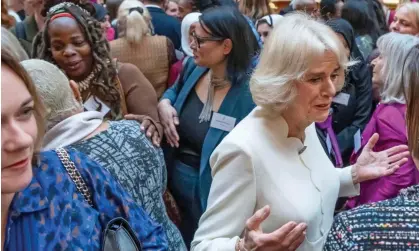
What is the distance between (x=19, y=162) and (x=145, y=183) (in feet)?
2.64

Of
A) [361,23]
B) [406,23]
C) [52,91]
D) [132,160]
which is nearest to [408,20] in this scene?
[406,23]

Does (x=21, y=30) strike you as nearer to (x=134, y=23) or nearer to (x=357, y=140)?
(x=134, y=23)

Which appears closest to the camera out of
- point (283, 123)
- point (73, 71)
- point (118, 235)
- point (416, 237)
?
point (416, 237)

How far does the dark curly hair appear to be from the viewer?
3.04 meters

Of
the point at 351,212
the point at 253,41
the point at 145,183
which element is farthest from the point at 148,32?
the point at 351,212

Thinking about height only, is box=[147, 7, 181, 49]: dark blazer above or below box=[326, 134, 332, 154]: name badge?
below

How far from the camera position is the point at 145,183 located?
2.19 m

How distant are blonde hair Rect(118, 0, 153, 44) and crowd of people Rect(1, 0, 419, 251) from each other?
0.81m

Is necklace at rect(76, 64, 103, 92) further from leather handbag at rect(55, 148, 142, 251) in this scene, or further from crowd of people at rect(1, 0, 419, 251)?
leather handbag at rect(55, 148, 142, 251)

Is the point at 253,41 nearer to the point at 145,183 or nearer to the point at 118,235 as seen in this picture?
the point at 145,183

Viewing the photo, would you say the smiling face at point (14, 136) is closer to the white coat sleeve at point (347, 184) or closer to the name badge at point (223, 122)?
the white coat sleeve at point (347, 184)

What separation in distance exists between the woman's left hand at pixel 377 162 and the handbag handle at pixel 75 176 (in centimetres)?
118

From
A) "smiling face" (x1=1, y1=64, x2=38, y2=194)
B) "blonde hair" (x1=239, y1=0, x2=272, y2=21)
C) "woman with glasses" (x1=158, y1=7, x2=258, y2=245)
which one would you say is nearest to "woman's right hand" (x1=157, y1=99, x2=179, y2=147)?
"woman with glasses" (x1=158, y1=7, x2=258, y2=245)

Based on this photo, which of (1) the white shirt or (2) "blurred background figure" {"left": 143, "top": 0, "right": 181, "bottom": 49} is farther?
(2) "blurred background figure" {"left": 143, "top": 0, "right": 181, "bottom": 49}
